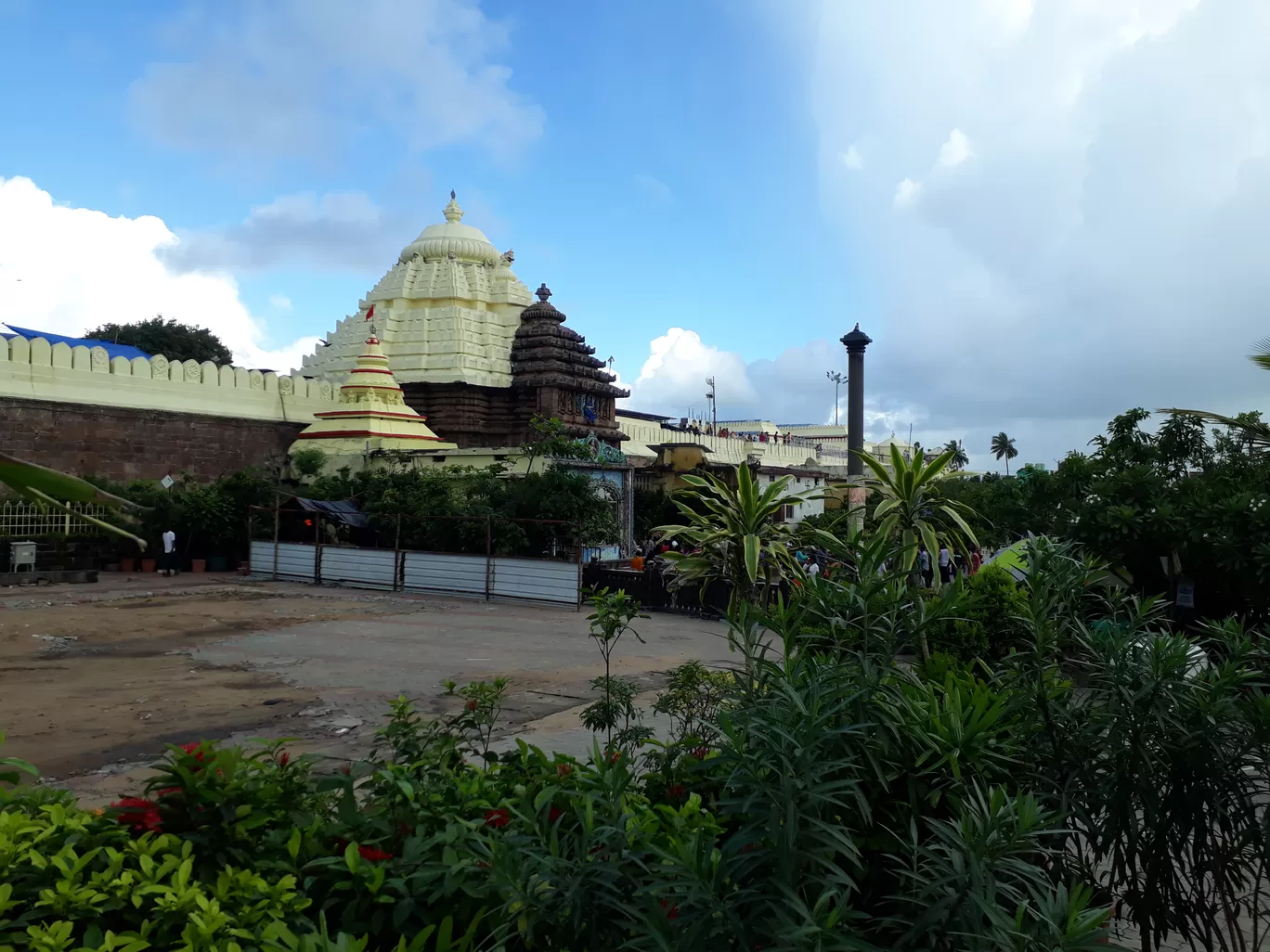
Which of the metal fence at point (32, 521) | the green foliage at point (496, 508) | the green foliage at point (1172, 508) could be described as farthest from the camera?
the metal fence at point (32, 521)

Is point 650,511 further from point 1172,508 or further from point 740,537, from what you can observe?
point 740,537

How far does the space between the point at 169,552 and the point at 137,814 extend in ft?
59.5

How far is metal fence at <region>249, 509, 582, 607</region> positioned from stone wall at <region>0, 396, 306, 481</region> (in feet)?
17.6

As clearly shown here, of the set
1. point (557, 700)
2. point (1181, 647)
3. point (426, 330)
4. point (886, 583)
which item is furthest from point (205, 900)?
point (426, 330)

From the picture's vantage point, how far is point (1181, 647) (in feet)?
9.18

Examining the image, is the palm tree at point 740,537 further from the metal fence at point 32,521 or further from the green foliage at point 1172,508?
the metal fence at point 32,521

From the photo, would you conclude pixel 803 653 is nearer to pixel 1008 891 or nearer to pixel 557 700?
pixel 1008 891

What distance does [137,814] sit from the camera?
2559 millimetres

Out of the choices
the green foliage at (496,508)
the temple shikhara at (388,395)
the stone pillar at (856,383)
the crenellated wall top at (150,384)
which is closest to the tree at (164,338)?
the temple shikhara at (388,395)

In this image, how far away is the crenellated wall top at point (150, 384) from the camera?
68.3 ft

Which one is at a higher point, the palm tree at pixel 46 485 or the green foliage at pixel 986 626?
the palm tree at pixel 46 485

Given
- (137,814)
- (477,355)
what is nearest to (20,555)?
(477,355)

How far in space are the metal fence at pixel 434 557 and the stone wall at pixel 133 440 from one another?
5.37 meters

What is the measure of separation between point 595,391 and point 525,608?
53.4 feet
